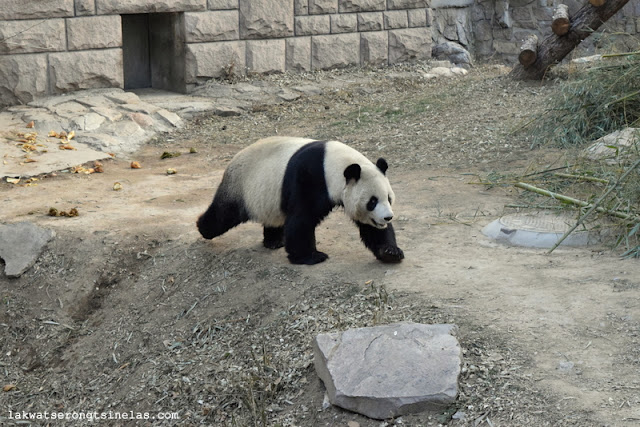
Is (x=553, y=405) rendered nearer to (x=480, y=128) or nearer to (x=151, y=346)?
(x=151, y=346)

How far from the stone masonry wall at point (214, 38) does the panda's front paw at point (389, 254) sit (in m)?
6.46

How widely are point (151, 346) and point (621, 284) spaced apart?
298cm

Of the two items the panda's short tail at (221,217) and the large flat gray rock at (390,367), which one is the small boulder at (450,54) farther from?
the large flat gray rock at (390,367)

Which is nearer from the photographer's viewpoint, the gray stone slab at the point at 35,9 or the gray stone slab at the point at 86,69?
the gray stone slab at the point at 35,9

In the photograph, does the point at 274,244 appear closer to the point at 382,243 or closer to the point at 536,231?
the point at 382,243

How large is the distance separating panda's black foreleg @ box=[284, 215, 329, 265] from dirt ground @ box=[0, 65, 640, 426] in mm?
94

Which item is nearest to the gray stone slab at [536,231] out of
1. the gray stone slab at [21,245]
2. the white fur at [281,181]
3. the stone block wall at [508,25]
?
the white fur at [281,181]

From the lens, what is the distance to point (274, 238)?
18.6 ft

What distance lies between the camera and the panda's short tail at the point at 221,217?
5625mm

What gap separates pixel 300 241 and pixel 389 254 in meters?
0.61

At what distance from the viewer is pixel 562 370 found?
3.65 meters

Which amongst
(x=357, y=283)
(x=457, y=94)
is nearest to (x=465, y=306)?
(x=357, y=283)

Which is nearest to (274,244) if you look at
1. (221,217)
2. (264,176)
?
(221,217)

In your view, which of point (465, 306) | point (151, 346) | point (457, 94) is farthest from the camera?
point (457, 94)
